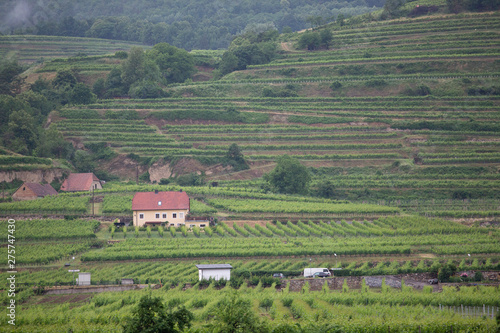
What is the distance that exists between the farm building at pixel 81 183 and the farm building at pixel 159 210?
33.9ft

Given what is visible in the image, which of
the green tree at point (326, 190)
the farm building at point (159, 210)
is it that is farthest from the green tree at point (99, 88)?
the green tree at point (326, 190)

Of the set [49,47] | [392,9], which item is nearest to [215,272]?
[392,9]

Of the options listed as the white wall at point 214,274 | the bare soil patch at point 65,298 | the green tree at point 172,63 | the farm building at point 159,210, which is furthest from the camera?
the green tree at point 172,63

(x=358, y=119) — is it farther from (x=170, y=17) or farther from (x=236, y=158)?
(x=170, y=17)

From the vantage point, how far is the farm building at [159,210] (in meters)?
48.8

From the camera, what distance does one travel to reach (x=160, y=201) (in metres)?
49.6

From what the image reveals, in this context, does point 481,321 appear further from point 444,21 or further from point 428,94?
point 444,21

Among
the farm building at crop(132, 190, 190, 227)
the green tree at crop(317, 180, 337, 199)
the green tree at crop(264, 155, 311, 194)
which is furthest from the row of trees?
the farm building at crop(132, 190, 190, 227)

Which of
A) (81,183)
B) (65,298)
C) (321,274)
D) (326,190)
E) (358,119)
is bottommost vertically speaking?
(65,298)

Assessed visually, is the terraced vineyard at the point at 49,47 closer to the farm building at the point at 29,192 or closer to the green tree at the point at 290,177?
the farm building at the point at 29,192

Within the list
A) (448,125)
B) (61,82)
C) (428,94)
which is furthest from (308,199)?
(61,82)

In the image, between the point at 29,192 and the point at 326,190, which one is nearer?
the point at 29,192

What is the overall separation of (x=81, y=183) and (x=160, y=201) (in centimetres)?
1283

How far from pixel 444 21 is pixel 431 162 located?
1475 inches
